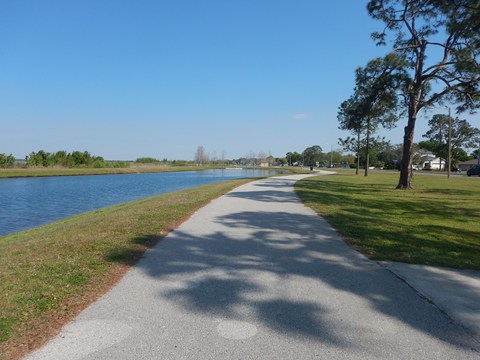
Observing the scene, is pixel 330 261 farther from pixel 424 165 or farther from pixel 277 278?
pixel 424 165

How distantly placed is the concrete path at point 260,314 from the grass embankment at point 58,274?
0.73ft

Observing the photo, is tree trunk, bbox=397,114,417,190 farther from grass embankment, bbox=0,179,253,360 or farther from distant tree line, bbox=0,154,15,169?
distant tree line, bbox=0,154,15,169

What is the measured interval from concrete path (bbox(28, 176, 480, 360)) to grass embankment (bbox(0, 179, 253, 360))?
0.22m

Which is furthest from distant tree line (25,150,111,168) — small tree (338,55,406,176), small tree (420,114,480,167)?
small tree (420,114,480,167)

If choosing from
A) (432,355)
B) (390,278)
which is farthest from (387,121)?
(432,355)

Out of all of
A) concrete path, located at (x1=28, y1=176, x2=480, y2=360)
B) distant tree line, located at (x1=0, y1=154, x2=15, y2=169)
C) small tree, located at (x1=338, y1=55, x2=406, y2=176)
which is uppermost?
small tree, located at (x1=338, y1=55, x2=406, y2=176)

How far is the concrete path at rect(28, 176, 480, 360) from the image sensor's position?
2949 millimetres

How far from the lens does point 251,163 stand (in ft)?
454

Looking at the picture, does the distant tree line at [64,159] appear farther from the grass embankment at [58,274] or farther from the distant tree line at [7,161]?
the grass embankment at [58,274]

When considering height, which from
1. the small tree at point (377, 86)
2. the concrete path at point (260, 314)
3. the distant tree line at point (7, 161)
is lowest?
the concrete path at point (260, 314)

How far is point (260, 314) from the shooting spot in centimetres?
360

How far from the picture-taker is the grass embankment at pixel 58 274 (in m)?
3.29

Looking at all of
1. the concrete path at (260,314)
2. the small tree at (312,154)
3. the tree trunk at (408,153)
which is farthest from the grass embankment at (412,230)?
the small tree at (312,154)

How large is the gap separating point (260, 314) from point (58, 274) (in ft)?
10.1
